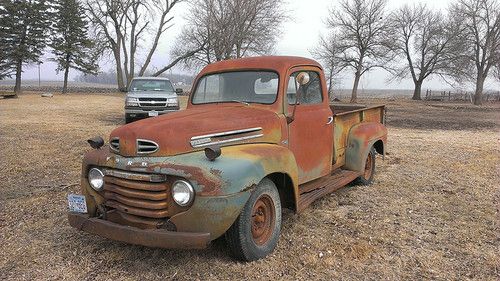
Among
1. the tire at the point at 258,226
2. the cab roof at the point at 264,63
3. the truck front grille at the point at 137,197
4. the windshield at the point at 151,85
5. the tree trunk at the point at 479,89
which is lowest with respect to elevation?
the tire at the point at 258,226

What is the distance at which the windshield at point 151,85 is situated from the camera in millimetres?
14070

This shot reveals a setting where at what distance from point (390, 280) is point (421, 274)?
32 centimetres

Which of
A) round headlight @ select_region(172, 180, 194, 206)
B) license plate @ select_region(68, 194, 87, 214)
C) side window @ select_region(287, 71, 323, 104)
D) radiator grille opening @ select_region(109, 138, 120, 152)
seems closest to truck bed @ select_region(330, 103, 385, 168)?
side window @ select_region(287, 71, 323, 104)

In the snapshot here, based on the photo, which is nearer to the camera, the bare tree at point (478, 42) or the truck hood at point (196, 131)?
the truck hood at point (196, 131)

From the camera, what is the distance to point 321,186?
16.1 ft

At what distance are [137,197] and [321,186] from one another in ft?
7.78

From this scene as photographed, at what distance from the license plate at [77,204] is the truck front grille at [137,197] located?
239mm

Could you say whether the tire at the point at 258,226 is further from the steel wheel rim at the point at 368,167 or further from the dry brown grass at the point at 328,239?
the steel wheel rim at the point at 368,167

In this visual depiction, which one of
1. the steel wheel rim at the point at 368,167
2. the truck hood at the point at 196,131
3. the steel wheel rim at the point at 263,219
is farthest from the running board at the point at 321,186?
the truck hood at the point at 196,131

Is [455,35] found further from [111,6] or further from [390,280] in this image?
[390,280]

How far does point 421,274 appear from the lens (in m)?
3.47

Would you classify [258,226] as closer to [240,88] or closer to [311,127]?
[311,127]

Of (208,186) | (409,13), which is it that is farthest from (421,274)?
(409,13)

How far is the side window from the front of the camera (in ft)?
14.5
